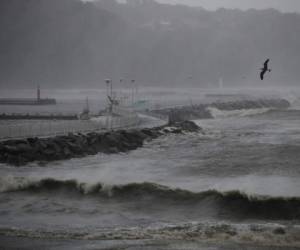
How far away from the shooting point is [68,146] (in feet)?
89.5

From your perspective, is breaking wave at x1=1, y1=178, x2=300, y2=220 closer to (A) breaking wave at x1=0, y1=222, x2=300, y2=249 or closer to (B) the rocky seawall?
(A) breaking wave at x1=0, y1=222, x2=300, y2=249

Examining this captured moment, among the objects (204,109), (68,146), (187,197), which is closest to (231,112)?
(204,109)

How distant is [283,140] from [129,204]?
19.1m

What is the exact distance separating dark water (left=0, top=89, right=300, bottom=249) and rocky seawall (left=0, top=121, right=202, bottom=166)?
2.61ft

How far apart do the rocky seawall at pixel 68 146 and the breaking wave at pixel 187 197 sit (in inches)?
170

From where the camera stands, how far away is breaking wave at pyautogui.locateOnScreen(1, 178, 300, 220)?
16.0 metres

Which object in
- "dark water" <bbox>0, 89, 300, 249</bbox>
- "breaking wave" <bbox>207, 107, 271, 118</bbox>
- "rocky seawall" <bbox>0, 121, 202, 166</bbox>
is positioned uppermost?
"rocky seawall" <bbox>0, 121, 202, 166</bbox>

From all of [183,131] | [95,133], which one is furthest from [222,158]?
[183,131]

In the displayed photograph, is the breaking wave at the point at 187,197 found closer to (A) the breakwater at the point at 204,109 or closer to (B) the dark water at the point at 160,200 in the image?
(B) the dark water at the point at 160,200

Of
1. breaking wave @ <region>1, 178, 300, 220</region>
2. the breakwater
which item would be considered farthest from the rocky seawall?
the breakwater

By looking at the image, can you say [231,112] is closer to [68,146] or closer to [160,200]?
[68,146]

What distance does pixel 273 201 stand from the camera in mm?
16625

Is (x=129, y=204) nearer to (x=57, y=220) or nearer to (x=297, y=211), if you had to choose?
(x=57, y=220)

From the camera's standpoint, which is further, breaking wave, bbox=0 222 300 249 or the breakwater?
the breakwater
